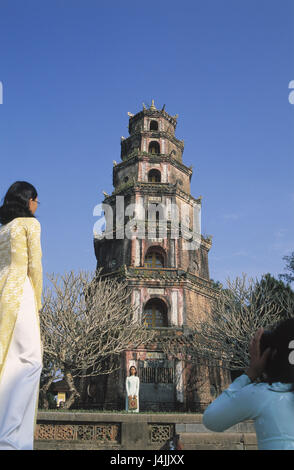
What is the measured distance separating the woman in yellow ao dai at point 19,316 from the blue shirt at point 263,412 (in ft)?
5.49

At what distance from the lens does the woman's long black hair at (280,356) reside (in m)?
2.10

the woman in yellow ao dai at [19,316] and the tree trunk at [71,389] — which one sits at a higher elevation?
the woman in yellow ao dai at [19,316]

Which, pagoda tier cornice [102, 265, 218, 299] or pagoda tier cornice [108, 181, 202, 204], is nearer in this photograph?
pagoda tier cornice [102, 265, 218, 299]

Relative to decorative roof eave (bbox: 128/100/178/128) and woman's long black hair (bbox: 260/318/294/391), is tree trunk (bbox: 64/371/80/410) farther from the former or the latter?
decorative roof eave (bbox: 128/100/178/128)

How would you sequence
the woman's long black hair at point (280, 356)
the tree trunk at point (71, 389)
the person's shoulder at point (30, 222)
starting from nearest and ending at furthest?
the woman's long black hair at point (280, 356) → the person's shoulder at point (30, 222) → the tree trunk at point (71, 389)

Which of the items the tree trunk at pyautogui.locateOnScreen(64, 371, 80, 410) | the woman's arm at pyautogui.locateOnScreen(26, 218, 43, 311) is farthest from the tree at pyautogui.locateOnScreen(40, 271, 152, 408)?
the woman's arm at pyautogui.locateOnScreen(26, 218, 43, 311)

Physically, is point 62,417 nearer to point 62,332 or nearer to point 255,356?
point 255,356

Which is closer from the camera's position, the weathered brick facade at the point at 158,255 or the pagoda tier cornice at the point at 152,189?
the weathered brick facade at the point at 158,255

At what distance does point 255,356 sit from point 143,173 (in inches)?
1052

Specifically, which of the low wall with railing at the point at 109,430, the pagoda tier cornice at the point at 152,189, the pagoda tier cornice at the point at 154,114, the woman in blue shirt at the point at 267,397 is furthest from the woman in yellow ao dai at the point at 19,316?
the pagoda tier cornice at the point at 154,114

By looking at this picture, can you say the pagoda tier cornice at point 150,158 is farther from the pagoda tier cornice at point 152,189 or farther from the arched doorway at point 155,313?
the arched doorway at point 155,313

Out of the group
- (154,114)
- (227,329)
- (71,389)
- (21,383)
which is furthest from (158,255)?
(21,383)

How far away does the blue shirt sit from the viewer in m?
1.98
